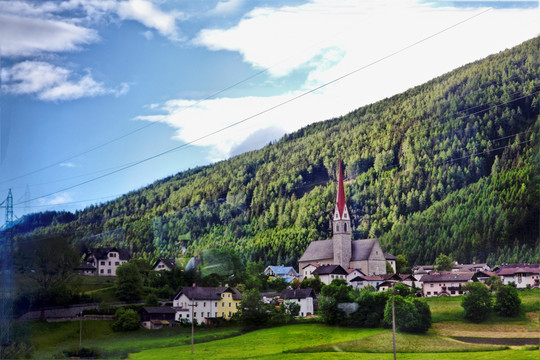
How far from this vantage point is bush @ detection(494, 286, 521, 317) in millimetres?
8953

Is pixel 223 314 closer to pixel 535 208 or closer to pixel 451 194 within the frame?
pixel 451 194

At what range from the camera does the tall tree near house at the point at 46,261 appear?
1062 centimetres

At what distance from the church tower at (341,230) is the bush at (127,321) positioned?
3125 mm

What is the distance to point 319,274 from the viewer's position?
10.1 meters

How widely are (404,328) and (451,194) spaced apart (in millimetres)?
2014

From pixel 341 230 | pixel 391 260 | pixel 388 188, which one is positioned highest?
pixel 388 188

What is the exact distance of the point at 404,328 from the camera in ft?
30.4

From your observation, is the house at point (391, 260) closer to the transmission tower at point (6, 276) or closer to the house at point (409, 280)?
the house at point (409, 280)

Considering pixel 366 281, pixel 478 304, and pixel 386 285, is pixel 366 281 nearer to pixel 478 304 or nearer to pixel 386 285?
pixel 386 285

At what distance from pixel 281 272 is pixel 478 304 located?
2.95m

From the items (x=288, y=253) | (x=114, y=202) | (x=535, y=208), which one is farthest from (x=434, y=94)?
(x=114, y=202)

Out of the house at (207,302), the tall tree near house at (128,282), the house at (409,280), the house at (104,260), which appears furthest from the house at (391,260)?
the house at (104,260)

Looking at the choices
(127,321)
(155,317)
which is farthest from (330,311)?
(127,321)

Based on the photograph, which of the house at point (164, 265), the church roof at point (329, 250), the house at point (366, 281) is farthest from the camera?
the house at point (164, 265)
